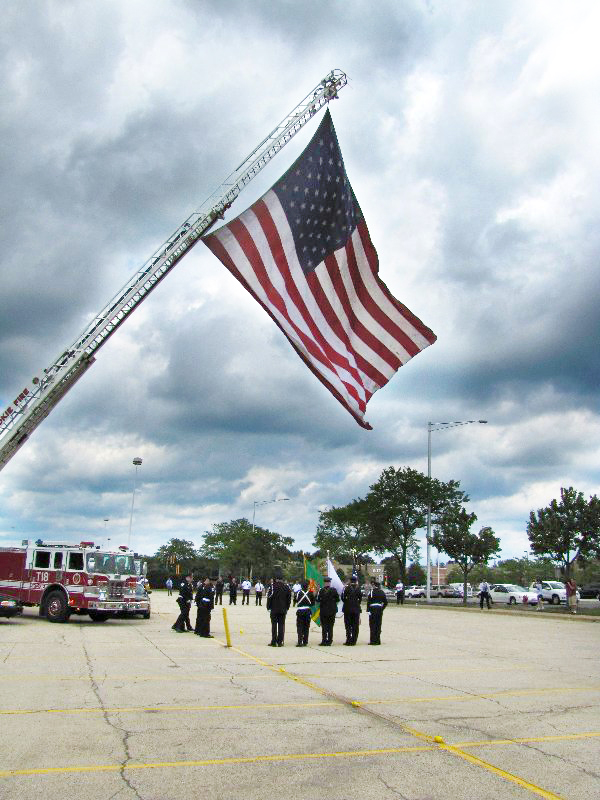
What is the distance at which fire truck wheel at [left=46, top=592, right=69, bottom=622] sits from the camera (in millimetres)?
21719

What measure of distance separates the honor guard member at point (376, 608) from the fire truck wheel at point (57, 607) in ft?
32.0

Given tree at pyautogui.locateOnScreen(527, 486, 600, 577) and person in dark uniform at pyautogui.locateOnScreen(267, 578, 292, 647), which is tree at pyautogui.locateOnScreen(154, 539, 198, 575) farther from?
person in dark uniform at pyautogui.locateOnScreen(267, 578, 292, 647)

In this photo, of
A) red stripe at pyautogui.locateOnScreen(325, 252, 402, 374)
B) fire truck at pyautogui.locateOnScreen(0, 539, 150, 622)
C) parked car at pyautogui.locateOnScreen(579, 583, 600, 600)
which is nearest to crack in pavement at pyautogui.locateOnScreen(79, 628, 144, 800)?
red stripe at pyautogui.locateOnScreen(325, 252, 402, 374)

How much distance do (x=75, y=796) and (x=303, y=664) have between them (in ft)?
27.5

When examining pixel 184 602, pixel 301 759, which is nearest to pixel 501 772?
pixel 301 759

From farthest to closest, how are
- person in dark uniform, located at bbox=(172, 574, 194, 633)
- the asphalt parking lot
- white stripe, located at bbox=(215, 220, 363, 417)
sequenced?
person in dark uniform, located at bbox=(172, 574, 194, 633)
white stripe, located at bbox=(215, 220, 363, 417)
the asphalt parking lot

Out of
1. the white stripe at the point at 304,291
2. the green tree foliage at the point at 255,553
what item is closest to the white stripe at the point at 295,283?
the white stripe at the point at 304,291

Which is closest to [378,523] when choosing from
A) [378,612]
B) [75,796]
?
[378,612]

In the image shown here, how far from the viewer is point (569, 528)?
1629 inches

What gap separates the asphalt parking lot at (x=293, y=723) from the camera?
5.75m

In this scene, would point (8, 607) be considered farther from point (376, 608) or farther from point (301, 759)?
point (301, 759)

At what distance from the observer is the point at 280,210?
36.6 feet

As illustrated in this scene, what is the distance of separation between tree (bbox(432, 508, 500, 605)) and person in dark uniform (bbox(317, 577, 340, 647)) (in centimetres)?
3312

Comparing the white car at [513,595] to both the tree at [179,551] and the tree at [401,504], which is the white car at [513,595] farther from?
the tree at [179,551]
